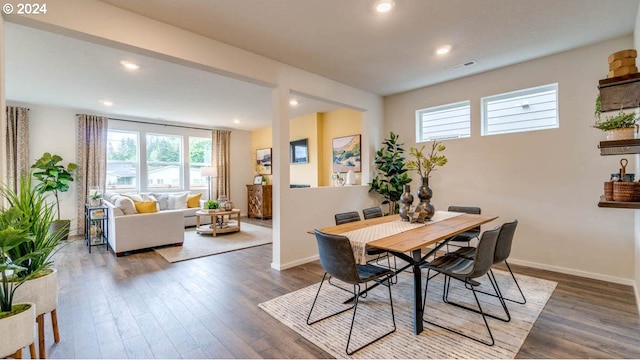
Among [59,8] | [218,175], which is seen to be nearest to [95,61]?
[59,8]

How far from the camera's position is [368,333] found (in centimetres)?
211

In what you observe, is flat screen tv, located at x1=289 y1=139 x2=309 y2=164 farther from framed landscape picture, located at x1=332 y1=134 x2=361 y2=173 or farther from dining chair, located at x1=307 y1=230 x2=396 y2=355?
dining chair, located at x1=307 y1=230 x2=396 y2=355

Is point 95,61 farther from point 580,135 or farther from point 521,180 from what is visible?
point 580,135

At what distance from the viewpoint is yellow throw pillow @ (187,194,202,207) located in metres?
6.96

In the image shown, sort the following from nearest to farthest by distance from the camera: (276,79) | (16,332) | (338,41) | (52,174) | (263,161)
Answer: (16,332)
(338,41)
(276,79)
(52,174)
(263,161)

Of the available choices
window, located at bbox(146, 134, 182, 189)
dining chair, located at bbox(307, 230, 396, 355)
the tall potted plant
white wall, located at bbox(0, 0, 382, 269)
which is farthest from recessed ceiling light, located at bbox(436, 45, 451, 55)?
window, located at bbox(146, 134, 182, 189)

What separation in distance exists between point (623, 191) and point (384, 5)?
2.16 meters

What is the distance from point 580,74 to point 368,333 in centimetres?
373

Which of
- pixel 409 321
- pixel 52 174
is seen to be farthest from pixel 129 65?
pixel 409 321

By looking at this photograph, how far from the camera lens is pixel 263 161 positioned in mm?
8297

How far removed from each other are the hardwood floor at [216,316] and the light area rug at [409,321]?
0.10 m

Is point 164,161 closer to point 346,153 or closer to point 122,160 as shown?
point 122,160

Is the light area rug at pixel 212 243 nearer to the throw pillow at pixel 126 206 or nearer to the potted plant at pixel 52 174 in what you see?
the throw pillow at pixel 126 206

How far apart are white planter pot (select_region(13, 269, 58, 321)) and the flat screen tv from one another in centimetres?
509
